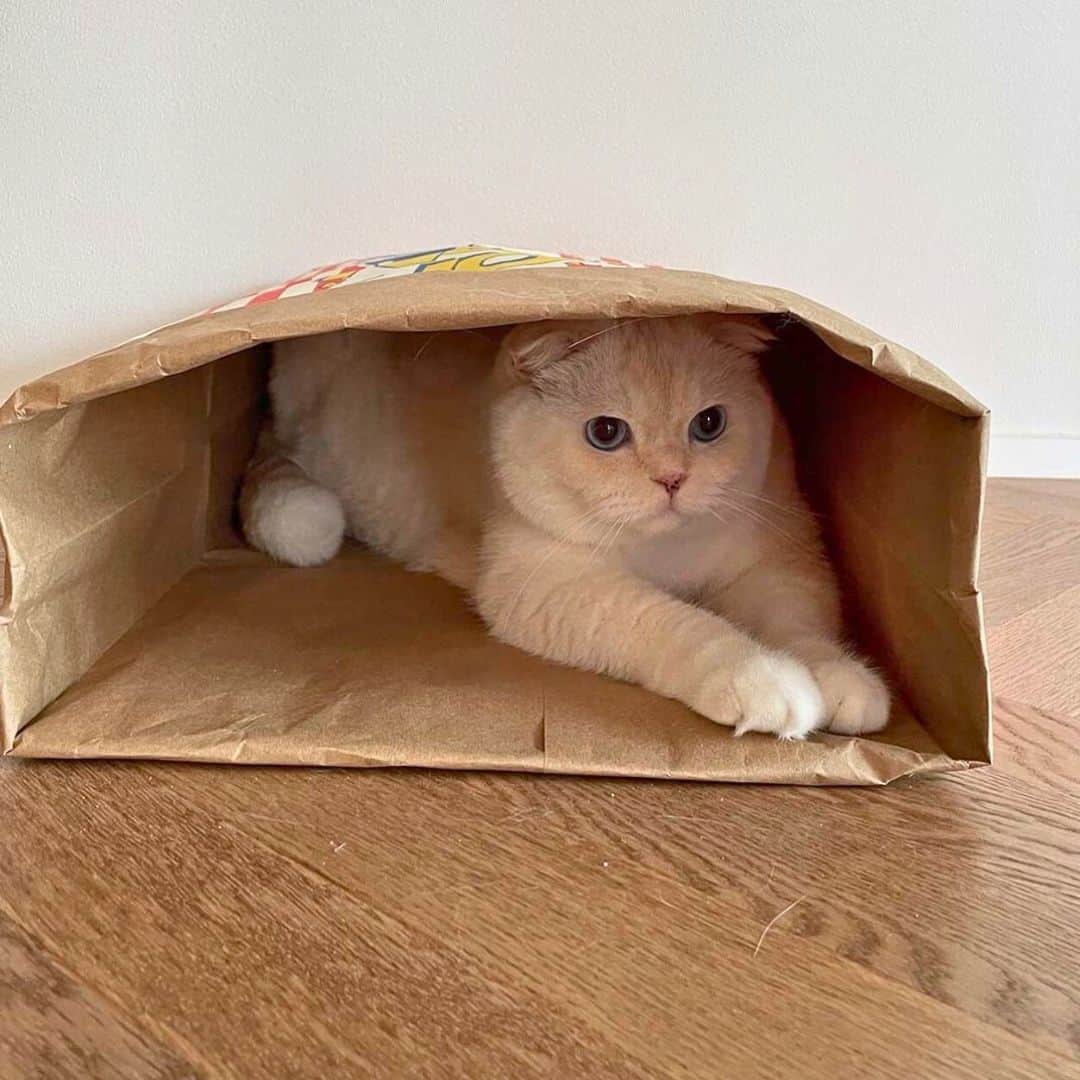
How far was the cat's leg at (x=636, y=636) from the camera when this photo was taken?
41.0 inches

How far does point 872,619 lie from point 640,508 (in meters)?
0.33

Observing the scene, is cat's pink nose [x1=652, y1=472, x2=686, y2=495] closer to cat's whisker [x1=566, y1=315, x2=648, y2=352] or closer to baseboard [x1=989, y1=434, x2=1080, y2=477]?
cat's whisker [x1=566, y1=315, x2=648, y2=352]

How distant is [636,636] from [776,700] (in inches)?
8.3

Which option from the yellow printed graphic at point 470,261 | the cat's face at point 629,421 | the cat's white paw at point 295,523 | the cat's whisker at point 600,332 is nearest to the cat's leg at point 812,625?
the cat's face at point 629,421

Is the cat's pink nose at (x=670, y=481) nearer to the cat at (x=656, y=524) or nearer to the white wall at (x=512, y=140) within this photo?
the cat at (x=656, y=524)

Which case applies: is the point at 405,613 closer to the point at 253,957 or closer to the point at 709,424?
the point at 709,424

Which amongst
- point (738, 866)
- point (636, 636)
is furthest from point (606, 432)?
point (738, 866)

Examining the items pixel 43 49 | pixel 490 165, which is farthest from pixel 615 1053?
pixel 43 49

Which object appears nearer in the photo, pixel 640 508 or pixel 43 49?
pixel 640 508

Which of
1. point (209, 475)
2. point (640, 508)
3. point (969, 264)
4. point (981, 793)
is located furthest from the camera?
point (969, 264)

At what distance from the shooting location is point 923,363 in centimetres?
97

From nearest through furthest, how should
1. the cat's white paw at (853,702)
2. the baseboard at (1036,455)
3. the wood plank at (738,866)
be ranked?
the wood plank at (738,866) < the cat's white paw at (853,702) < the baseboard at (1036,455)

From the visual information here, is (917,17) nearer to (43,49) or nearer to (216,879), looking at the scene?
(43,49)

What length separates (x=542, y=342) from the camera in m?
1.18
